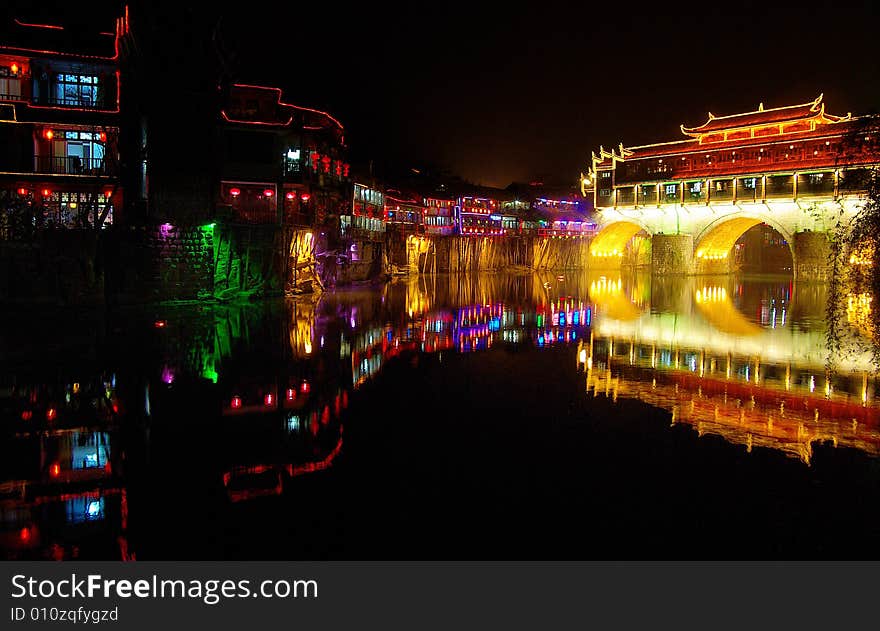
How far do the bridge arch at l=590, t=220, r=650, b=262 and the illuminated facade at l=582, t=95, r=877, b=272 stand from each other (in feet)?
1.89

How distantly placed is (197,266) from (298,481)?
22.8m

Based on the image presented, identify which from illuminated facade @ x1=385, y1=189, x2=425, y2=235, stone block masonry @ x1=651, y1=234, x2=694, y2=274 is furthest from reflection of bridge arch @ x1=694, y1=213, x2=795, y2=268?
illuminated facade @ x1=385, y1=189, x2=425, y2=235

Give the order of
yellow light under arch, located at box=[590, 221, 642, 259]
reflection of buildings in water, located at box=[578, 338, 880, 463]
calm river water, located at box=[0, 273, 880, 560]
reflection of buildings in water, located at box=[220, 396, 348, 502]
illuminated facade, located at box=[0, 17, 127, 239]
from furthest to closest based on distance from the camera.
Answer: yellow light under arch, located at box=[590, 221, 642, 259]
illuminated facade, located at box=[0, 17, 127, 239]
reflection of buildings in water, located at box=[578, 338, 880, 463]
reflection of buildings in water, located at box=[220, 396, 348, 502]
calm river water, located at box=[0, 273, 880, 560]

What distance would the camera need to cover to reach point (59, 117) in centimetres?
2994

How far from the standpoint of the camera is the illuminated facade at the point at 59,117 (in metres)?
29.8

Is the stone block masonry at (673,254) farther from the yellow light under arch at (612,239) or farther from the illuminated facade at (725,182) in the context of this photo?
the yellow light under arch at (612,239)

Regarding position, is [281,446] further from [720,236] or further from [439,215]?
[439,215]

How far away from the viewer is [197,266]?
29312 mm

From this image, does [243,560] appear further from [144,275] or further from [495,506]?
[144,275]

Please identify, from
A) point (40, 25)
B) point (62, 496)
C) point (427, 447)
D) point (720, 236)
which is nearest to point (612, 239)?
point (720, 236)

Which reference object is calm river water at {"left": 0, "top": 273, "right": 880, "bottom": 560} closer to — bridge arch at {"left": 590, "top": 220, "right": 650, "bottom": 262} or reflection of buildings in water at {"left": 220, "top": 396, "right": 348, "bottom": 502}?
reflection of buildings in water at {"left": 220, "top": 396, "right": 348, "bottom": 502}

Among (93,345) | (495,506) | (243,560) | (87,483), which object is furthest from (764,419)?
(93,345)

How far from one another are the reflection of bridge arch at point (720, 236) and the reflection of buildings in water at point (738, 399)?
4546cm

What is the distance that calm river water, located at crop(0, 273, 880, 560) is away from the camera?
702 cm
